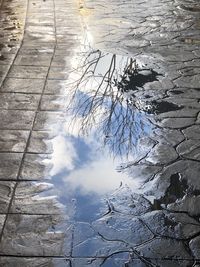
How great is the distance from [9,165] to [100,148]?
1262mm

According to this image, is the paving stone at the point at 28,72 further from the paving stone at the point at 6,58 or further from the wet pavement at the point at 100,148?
the paving stone at the point at 6,58

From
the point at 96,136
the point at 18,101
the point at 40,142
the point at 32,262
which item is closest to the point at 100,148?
the point at 96,136

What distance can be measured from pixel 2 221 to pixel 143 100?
11.7 feet

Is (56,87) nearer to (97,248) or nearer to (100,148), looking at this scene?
(100,148)

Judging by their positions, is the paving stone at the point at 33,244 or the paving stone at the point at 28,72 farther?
the paving stone at the point at 28,72

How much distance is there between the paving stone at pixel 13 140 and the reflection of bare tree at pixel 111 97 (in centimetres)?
92

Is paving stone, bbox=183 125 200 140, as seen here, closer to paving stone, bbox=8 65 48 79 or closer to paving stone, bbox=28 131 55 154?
paving stone, bbox=28 131 55 154

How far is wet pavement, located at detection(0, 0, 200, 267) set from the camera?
405 centimetres

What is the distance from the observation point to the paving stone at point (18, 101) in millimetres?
6844

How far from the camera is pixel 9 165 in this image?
5273mm

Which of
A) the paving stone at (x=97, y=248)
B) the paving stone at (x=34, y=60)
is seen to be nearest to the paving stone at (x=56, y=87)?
the paving stone at (x=34, y=60)

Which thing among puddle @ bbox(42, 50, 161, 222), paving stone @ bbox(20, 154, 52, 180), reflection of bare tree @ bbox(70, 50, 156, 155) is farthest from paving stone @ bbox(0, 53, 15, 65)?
paving stone @ bbox(20, 154, 52, 180)

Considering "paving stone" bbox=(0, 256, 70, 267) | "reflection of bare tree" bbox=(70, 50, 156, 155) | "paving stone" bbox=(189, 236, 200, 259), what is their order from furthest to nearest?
"reflection of bare tree" bbox=(70, 50, 156, 155) < "paving stone" bbox=(189, 236, 200, 259) < "paving stone" bbox=(0, 256, 70, 267)

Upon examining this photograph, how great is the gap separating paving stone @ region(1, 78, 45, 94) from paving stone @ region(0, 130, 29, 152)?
1.55 m
